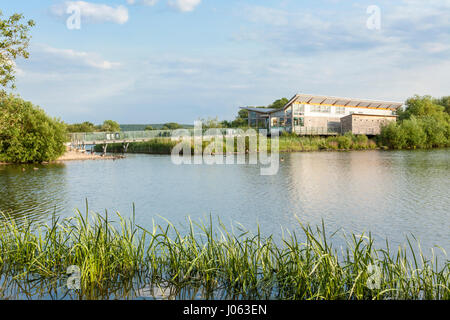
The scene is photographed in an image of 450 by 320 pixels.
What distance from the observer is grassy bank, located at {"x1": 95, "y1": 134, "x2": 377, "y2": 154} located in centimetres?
5016

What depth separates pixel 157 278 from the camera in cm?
651

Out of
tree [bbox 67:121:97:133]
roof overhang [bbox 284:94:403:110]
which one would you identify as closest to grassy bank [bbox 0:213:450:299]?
roof overhang [bbox 284:94:403:110]

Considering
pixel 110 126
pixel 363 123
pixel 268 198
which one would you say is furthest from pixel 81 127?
pixel 268 198

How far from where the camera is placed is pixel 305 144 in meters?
51.7

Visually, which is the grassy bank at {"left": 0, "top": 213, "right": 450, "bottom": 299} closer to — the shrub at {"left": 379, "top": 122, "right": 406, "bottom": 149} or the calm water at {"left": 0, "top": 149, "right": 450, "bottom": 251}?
the calm water at {"left": 0, "top": 149, "right": 450, "bottom": 251}

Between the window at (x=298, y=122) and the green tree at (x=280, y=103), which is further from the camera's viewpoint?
the green tree at (x=280, y=103)

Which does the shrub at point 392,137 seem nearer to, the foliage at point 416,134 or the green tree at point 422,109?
the foliage at point 416,134

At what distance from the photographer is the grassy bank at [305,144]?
165 feet

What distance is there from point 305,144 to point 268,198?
36626 mm

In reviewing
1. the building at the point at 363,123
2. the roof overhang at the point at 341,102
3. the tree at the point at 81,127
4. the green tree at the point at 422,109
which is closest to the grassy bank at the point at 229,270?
the roof overhang at the point at 341,102

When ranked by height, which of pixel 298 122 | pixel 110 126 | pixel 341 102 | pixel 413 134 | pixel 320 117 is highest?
pixel 341 102

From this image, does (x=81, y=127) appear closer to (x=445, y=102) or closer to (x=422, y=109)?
(x=422, y=109)

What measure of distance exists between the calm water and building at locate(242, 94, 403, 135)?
2833 centimetres
